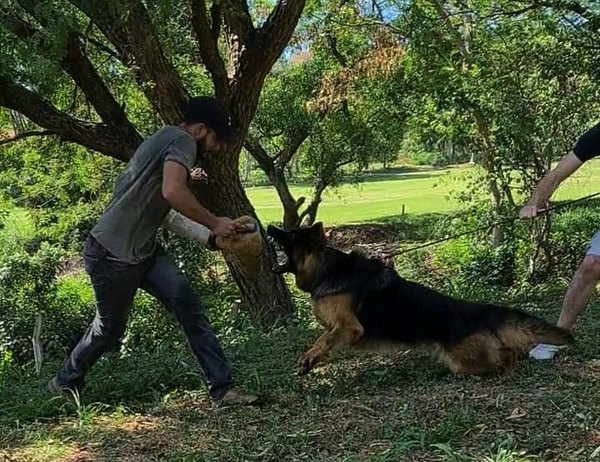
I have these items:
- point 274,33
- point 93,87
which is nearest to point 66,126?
point 93,87

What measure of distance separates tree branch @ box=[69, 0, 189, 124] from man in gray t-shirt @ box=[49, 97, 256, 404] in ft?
4.67

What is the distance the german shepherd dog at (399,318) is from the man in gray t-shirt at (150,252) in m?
0.73

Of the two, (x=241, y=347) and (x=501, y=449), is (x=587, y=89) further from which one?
(x=501, y=449)

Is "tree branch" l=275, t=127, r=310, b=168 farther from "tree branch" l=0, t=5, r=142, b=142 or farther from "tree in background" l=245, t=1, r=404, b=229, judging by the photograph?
"tree branch" l=0, t=5, r=142, b=142

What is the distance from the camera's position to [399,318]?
4.88 meters

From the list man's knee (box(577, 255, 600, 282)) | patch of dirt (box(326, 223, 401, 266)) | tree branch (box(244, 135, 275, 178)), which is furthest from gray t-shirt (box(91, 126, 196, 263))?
patch of dirt (box(326, 223, 401, 266))

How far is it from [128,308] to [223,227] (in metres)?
0.87

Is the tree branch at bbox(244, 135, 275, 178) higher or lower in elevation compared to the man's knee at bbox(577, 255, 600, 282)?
higher

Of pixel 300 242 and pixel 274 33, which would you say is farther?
pixel 274 33

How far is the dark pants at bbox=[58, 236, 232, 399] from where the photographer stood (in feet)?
14.9

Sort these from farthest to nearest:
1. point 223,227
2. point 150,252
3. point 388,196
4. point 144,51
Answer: point 388,196, point 144,51, point 150,252, point 223,227

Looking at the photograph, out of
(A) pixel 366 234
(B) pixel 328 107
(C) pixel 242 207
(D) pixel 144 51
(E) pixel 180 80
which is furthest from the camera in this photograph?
(A) pixel 366 234

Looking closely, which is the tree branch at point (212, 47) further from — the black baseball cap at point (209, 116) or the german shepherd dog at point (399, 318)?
the black baseball cap at point (209, 116)

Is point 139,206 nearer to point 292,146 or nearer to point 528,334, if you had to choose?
point 528,334
